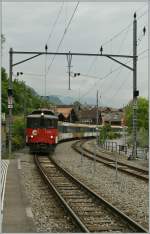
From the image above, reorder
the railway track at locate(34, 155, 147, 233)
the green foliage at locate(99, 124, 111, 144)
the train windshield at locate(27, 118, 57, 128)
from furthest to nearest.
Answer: the green foliage at locate(99, 124, 111, 144) → the train windshield at locate(27, 118, 57, 128) → the railway track at locate(34, 155, 147, 233)

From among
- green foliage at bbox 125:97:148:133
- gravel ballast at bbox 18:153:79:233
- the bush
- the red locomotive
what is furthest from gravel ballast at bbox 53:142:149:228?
green foliage at bbox 125:97:148:133

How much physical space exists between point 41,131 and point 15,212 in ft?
71.7

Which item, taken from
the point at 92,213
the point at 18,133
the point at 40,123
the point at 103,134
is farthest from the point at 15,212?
the point at 103,134

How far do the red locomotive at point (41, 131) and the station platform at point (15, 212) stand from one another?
1709 centimetres

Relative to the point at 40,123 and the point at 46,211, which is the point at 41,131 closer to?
the point at 40,123

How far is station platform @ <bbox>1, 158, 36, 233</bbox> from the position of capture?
312 inches

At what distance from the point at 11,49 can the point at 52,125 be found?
6791mm

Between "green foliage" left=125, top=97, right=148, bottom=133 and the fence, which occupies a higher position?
"green foliage" left=125, top=97, right=148, bottom=133

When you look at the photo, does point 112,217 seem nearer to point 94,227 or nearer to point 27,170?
point 94,227

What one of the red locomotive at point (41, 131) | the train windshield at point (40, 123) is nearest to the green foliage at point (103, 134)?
the red locomotive at point (41, 131)

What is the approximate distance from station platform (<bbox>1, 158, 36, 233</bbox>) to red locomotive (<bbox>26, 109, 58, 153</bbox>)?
17.1 meters

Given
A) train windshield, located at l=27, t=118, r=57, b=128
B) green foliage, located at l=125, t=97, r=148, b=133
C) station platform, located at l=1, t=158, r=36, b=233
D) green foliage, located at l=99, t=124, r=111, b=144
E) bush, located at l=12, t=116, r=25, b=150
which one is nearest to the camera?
station platform, located at l=1, t=158, r=36, b=233

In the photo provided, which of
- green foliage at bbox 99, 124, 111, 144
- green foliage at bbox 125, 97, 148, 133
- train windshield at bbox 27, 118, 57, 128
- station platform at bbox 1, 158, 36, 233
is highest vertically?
green foliage at bbox 125, 97, 148, 133

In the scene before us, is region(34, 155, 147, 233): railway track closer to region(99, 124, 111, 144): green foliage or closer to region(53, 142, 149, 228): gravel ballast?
region(53, 142, 149, 228): gravel ballast
